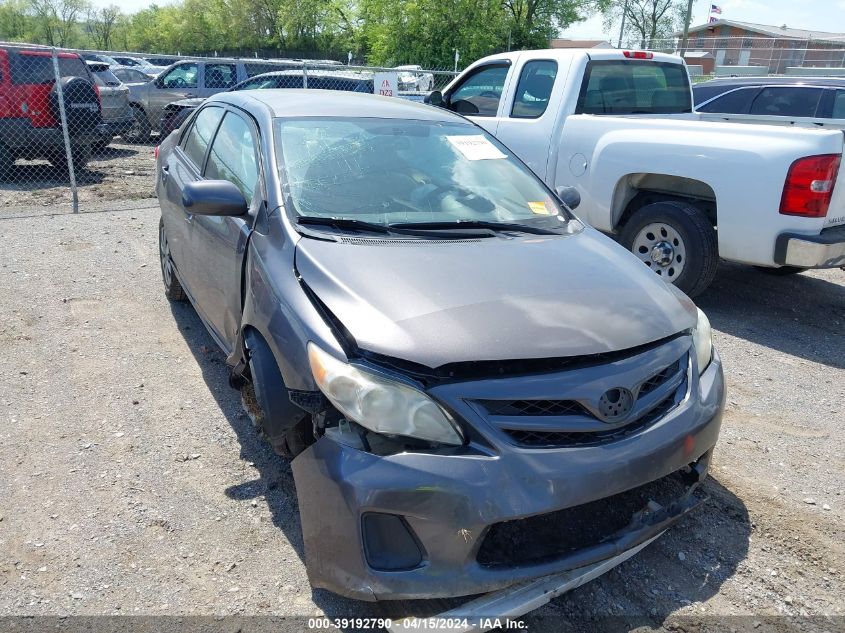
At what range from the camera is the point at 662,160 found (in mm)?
5457

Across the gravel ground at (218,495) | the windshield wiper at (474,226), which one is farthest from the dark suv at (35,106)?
the windshield wiper at (474,226)

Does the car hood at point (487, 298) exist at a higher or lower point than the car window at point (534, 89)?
lower

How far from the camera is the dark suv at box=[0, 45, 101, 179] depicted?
991cm

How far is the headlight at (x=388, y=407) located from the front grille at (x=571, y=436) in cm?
21

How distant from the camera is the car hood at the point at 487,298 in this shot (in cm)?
233

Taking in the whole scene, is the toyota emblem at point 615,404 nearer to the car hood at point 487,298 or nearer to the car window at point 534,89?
the car hood at point 487,298

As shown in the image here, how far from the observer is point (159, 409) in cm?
390

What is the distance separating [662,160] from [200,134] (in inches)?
138

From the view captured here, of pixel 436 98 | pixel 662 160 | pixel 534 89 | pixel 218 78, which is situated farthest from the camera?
pixel 218 78

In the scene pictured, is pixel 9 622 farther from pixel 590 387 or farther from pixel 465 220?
pixel 465 220

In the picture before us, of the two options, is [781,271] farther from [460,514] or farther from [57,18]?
[57,18]

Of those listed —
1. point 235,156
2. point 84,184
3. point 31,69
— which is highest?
point 31,69

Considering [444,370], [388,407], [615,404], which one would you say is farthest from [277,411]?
[615,404]

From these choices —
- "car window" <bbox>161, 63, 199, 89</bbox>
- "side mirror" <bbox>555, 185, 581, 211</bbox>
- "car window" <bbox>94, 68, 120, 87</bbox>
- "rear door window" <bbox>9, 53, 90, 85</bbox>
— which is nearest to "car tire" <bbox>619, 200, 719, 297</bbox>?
"side mirror" <bbox>555, 185, 581, 211</bbox>
